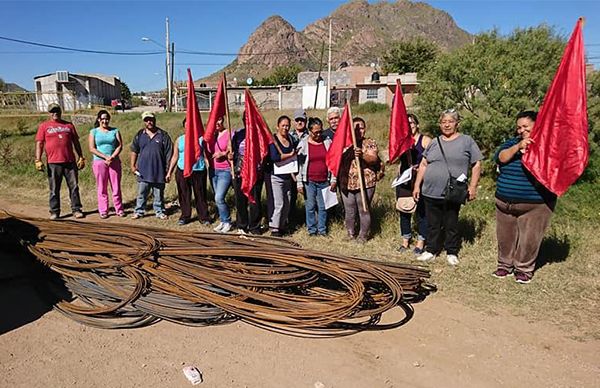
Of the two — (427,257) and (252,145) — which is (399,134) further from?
(252,145)

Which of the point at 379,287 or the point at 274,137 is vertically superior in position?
the point at 274,137

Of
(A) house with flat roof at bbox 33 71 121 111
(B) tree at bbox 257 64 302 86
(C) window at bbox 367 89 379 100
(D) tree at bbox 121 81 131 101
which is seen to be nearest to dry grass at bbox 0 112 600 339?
(C) window at bbox 367 89 379 100

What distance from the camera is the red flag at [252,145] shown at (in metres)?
5.70

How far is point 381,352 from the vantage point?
3.32 metres

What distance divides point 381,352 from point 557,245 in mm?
3447

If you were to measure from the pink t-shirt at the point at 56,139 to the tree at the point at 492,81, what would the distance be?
9.81m

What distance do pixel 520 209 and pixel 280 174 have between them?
2861 mm

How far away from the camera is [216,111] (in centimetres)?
590

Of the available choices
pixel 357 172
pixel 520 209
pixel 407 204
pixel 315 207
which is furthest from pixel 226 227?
pixel 520 209

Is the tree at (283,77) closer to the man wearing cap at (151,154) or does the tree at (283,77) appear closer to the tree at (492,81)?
the tree at (492,81)

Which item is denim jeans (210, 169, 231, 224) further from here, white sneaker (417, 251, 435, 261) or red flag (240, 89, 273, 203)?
white sneaker (417, 251, 435, 261)

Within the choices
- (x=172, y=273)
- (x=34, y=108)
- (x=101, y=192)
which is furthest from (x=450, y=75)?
(x=34, y=108)

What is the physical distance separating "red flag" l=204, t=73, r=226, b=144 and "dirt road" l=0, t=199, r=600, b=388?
295cm

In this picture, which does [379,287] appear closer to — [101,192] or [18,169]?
[101,192]
